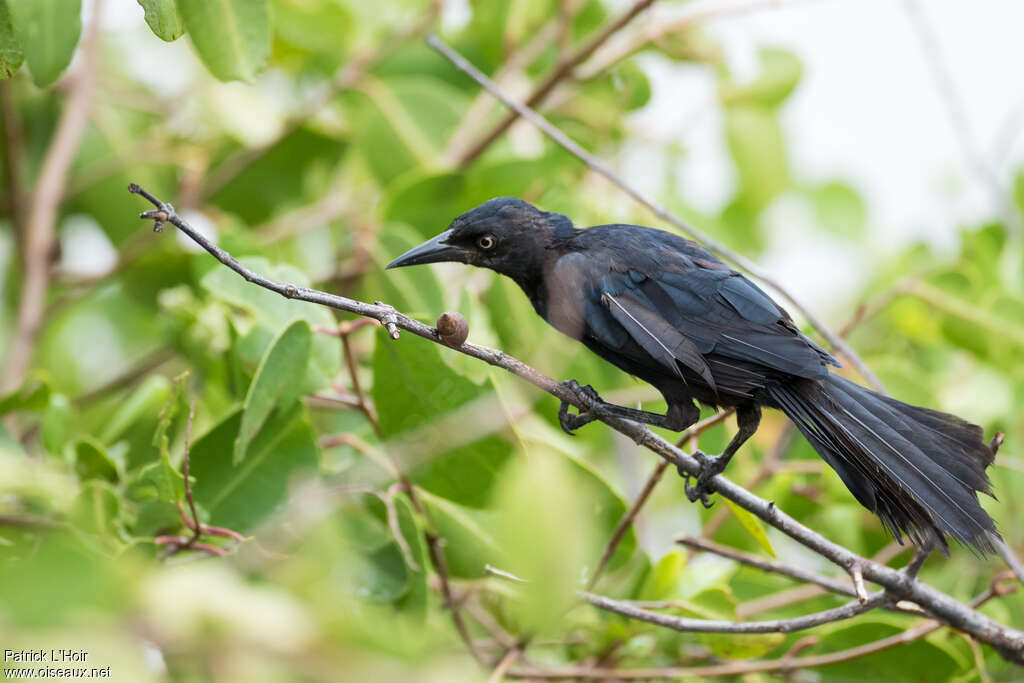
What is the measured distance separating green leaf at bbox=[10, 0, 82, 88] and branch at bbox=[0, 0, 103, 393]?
5.39 ft

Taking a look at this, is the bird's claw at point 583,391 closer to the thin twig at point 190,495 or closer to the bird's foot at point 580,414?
the bird's foot at point 580,414

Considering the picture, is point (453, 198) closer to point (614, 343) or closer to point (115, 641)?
point (614, 343)

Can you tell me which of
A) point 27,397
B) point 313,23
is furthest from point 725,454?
point 313,23

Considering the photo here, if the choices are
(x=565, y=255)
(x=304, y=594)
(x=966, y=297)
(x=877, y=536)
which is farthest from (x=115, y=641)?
(x=966, y=297)

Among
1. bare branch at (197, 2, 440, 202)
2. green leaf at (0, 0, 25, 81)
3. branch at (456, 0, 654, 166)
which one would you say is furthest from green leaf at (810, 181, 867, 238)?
green leaf at (0, 0, 25, 81)

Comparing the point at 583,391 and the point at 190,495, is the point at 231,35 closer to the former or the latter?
the point at 190,495

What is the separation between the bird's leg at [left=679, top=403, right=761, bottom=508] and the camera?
269cm

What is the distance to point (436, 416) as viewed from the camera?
2.71 m

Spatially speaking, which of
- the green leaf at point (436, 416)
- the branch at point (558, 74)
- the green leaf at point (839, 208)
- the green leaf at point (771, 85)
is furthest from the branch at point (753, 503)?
the green leaf at point (839, 208)

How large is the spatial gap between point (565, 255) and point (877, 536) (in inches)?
58.7

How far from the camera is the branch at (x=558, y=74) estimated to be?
3680mm

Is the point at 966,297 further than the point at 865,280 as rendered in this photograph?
No

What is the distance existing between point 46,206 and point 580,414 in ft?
7.59

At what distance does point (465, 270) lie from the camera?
13.7 feet
